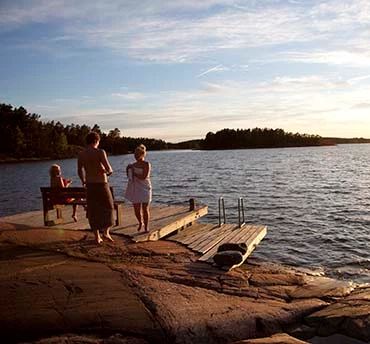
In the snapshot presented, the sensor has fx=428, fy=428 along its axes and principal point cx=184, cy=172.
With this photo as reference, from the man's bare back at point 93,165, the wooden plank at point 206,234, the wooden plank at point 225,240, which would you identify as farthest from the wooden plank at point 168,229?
the man's bare back at point 93,165

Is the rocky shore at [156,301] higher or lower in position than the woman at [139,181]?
lower

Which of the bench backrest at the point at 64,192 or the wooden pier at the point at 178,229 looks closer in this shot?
the wooden pier at the point at 178,229

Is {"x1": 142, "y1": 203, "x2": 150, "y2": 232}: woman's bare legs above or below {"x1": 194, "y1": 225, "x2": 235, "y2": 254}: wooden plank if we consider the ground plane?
above

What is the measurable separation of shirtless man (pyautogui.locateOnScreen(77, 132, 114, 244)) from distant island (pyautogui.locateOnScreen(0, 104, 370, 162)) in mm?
105560

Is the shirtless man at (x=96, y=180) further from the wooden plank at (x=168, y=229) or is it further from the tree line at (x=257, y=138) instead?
the tree line at (x=257, y=138)

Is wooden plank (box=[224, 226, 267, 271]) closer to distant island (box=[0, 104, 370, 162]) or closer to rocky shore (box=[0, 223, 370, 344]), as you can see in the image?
rocky shore (box=[0, 223, 370, 344])

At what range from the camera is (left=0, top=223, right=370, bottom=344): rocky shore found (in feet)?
19.4

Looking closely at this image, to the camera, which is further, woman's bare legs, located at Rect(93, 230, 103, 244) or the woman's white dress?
the woman's white dress

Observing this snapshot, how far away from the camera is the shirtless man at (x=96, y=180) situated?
346 inches

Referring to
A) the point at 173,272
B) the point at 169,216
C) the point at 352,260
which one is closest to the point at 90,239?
the point at 173,272

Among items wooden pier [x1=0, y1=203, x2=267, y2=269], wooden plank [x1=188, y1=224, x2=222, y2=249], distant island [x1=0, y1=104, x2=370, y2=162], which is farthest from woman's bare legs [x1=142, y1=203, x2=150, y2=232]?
distant island [x1=0, y1=104, x2=370, y2=162]

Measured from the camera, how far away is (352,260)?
539 inches

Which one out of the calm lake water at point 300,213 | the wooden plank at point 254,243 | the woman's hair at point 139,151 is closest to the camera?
the wooden plank at point 254,243

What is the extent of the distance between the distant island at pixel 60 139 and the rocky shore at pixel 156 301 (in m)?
107
